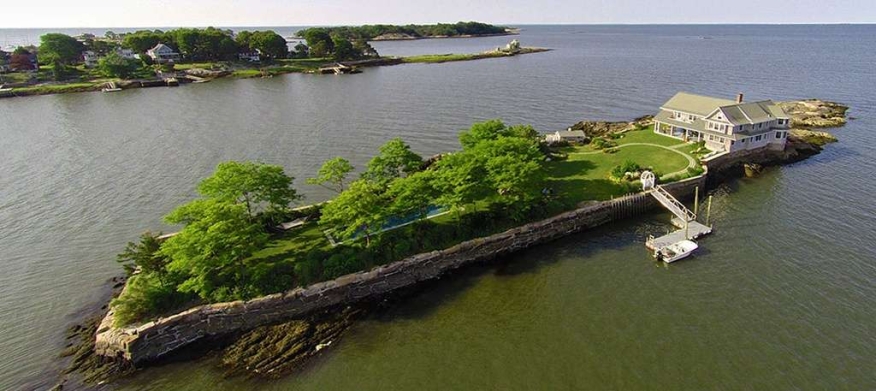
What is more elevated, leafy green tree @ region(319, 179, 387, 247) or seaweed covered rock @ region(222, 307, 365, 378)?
leafy green tree @ region(319, 179, 387, 247)

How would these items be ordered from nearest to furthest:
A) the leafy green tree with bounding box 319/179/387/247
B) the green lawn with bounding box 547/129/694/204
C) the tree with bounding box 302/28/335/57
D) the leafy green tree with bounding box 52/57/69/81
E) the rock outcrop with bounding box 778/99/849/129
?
the leafy green tree with bounding box 319/179/387/247 < the green lawn with bounding box 547/129/694/204 < the rock outcrop with bounding box 778/99/849/129 < the leafy green tree with bounding box 52/57/69/81 < the tree with bounding box 302/28/335/57

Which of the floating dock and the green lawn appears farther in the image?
the green lawn

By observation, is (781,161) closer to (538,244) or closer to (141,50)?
(538,244)

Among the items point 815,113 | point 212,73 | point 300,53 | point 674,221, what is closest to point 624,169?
point 674,221

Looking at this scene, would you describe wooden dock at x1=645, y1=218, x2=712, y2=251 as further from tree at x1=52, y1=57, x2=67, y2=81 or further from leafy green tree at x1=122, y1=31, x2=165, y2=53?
leafy green tree at x1=122, y1=31, x2=165, y2=53

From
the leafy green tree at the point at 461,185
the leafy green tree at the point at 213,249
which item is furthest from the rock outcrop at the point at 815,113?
the leafy green tree at the point at 213,249

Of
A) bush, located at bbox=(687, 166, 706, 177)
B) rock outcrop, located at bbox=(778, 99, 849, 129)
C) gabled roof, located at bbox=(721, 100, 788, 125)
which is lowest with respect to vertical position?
bush, located at bbox=(687, 166, 706, 177)

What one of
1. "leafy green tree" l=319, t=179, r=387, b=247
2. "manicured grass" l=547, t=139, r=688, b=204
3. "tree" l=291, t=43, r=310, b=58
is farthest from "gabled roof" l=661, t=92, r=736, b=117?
"tree" l=291, t=43, r=310, b=58
